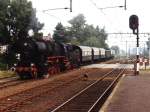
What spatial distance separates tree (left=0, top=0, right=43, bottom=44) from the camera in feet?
184

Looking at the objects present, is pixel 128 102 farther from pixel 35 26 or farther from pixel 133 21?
pixel 35 26

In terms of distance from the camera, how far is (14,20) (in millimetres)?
57906

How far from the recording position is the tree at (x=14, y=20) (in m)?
56.0

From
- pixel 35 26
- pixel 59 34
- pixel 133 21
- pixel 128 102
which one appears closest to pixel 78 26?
pixel 59 34

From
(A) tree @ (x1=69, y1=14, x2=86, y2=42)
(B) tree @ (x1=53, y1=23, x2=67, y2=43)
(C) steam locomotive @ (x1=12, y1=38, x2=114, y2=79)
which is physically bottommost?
(C) steam locomotive @ (x1=12, y1=38, x2=114, y2=79)

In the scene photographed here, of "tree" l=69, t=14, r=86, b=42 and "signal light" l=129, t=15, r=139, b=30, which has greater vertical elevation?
"tree" l=69, t=14, r=86, b=42

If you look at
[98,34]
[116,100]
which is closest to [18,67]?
[116,100]

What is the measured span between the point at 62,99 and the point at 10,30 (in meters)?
39.1

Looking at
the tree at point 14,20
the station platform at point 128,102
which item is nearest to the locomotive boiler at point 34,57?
the station platform at point 128,102

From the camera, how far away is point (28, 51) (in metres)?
32.8

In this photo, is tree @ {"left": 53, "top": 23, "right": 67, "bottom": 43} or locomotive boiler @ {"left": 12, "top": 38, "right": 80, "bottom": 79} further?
tree @ {"left": 53, "top": 23, "right": 67, "bottom": 43}

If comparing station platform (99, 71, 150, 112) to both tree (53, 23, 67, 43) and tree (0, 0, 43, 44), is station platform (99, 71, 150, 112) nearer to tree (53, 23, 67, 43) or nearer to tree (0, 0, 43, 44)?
tree (0, 0, 43, 44)

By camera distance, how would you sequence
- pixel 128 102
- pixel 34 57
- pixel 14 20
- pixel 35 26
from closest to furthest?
1. pixel 128 102
2. pixel 34 57
3. pixel 14 20
4. pixel 35 26

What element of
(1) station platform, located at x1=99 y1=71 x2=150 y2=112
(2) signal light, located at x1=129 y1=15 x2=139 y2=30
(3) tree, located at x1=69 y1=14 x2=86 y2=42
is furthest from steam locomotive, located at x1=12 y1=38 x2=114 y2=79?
(3) tree, located at x1=69 y1=14 x2=86 y2=42
